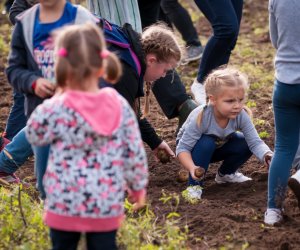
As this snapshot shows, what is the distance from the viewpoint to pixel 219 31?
21.1 feet

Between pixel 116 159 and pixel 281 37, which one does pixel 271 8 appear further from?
pixel 116 159

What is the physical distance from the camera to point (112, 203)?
10.5 ft

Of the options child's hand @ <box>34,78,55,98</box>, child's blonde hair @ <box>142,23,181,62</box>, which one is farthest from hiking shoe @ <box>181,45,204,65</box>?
child's hand @ <box>34,78,55,98</box>

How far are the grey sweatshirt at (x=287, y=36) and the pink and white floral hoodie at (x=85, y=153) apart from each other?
4.28 feet

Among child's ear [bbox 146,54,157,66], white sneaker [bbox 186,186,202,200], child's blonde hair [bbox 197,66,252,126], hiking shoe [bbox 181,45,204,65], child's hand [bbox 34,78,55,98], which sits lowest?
hiking shoe [bbox 181,45,204,65]

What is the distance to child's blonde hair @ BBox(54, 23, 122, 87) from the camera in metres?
3.13

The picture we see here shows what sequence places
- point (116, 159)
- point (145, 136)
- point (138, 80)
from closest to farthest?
point (116, 159), point (138, 80), point (145, 136)

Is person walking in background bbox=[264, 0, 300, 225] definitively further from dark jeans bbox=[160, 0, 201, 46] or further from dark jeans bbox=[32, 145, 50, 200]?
dark jeans bbox=[160, 0, 201, 46]

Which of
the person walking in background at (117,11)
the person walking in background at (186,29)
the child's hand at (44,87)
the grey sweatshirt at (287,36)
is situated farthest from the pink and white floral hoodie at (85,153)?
the person walking in background at (186,29)

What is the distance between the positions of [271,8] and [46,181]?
1746mm

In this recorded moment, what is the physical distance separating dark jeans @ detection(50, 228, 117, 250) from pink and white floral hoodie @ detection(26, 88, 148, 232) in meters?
0.06

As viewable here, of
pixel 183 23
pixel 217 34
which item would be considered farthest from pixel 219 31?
pixel 183 23

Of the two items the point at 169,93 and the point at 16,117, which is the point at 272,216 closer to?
the point at 169,93

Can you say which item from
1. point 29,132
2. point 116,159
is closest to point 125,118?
point 116,159
